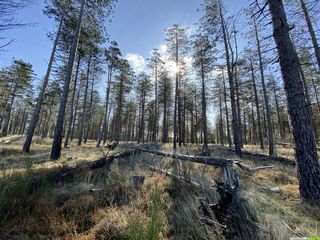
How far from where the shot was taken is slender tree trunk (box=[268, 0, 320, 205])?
164 inches

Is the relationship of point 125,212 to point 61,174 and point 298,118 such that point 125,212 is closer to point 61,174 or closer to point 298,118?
point 61,174

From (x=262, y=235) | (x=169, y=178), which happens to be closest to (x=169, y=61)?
(x=169, y=178)

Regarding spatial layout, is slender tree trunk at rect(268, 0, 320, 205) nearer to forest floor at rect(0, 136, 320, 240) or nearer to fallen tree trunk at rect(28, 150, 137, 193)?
forest floor at rect(0, 136, 320, 240)

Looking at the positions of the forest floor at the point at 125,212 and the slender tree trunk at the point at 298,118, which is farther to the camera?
the slender tree trunk at the point at 298,118

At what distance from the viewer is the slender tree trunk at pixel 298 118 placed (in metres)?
4.17

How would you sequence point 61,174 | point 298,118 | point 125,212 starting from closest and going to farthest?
point 125,212, point 298,118, point 61,174

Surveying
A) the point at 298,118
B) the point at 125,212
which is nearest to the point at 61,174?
the point at 125,212

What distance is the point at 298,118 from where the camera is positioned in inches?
174

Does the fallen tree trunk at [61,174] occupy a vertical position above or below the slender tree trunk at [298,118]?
below

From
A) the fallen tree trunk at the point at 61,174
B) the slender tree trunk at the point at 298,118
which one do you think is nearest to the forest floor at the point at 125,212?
the fallen tree trunk at the point at 61,174

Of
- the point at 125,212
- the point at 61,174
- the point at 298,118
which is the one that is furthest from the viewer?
the point at 61,174

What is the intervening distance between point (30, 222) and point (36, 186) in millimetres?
1728

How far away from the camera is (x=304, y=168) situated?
4258 millimetres

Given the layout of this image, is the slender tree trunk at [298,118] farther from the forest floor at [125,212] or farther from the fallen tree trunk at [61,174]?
the fallen tree trunk at [61,174]
